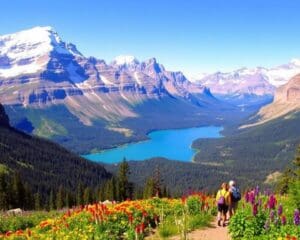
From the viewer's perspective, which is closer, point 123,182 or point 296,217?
point 296,217

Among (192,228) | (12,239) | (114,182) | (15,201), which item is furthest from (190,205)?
(114,182)

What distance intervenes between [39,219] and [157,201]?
9.02m

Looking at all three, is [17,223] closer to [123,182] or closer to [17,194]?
[17,194]

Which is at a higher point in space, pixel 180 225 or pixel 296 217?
pixel 296 217

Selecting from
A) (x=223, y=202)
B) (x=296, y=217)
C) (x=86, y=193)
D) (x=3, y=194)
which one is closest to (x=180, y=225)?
(x=223, y=202)

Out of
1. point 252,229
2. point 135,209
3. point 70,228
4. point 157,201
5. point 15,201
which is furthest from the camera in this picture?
point 15,201

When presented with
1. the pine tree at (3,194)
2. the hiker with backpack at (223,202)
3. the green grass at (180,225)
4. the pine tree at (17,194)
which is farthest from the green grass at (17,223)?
the pine tree at (17,194)

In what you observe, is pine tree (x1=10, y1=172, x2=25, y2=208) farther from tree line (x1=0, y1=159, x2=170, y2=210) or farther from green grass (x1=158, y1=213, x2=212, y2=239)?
green grass (x1=158, y1=213, x2=212, y2=239)

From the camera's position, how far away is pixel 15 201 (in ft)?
411

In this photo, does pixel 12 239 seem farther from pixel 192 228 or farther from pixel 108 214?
pixel 192 228

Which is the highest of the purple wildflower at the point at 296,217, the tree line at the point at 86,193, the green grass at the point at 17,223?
the purple wildflower at the point at 296,217

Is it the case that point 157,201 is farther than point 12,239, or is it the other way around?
point 157,201

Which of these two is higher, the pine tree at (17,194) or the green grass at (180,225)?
the green grass at (180,225)

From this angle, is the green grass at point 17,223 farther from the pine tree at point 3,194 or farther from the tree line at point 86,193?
the pine tree at point 3,194
